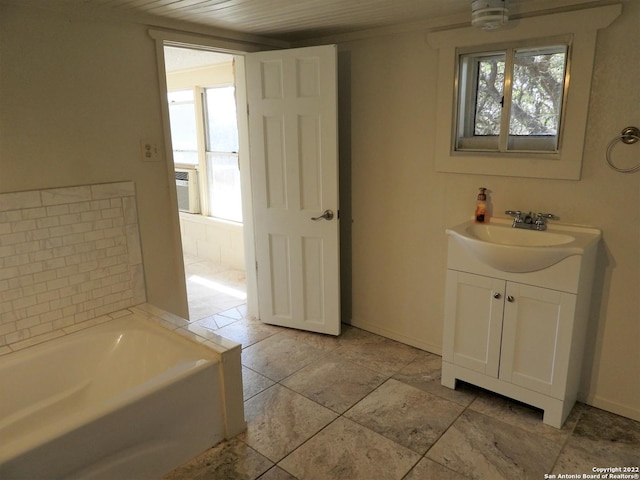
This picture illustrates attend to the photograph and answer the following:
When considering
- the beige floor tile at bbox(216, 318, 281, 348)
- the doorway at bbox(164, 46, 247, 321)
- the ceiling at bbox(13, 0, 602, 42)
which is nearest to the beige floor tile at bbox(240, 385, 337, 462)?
the beige floor tile at bbox(216, 318, 281, 348)

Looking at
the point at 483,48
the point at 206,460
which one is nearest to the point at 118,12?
the point at 483,48

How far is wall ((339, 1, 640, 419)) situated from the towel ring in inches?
0.9

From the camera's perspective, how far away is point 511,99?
8.17ft

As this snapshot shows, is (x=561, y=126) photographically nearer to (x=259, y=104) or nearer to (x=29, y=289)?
(x=259, y=104)

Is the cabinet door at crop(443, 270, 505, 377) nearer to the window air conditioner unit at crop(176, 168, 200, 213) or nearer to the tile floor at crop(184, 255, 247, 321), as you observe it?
the tile floor at crop(184, 255, 247, 321)

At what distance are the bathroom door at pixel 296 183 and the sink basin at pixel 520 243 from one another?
0.97 m

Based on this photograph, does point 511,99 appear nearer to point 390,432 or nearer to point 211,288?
point 390,432

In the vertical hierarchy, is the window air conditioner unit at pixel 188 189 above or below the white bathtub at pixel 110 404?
above

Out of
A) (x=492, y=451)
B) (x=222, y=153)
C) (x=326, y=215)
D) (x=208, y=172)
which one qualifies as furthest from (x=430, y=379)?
(x=208, y=172)

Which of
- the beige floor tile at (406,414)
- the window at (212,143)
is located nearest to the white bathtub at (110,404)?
the beige floor tile at (406,414)

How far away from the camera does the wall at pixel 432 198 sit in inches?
85.6

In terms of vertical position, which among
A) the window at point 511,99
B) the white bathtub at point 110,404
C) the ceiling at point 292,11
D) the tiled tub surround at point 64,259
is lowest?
the white bathtub at point 110,404

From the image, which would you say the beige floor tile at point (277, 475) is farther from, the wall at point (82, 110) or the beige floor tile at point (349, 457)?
the wall at point (82, 110)

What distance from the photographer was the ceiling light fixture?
2.12 m
